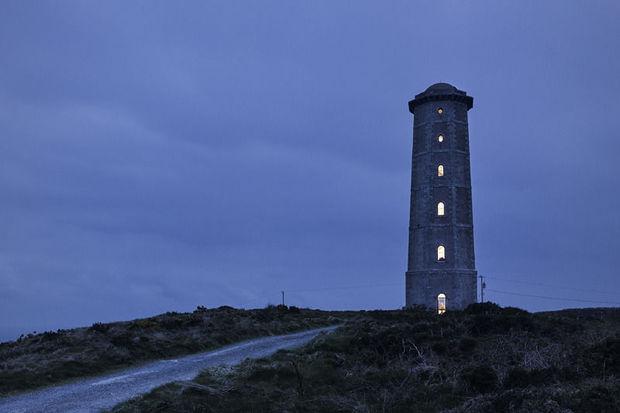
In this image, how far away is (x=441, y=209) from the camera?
159ft

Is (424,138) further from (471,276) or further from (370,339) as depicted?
(370,339)

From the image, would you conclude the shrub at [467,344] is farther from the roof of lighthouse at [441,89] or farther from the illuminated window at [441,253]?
the roof of lighthouse at [441,89]

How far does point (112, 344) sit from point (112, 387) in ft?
21.5

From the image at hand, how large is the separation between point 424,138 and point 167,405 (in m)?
41.3

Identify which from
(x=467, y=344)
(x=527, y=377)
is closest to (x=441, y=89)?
(x=467, y=344)

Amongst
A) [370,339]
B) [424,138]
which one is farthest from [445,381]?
[424,138]

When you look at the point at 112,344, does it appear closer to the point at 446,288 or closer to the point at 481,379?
the point at 481,379

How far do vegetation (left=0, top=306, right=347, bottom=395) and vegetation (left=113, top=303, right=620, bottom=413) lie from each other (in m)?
5.54

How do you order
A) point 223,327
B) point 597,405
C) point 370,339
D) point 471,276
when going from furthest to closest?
point 471,276, point 223,327, point 370,339, point 597,405

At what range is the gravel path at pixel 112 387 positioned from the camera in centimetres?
1409

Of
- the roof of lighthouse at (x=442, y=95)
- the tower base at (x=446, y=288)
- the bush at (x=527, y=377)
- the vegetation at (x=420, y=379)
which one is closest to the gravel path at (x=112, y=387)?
the vegetation at (x=420, y=379)

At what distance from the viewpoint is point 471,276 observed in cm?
4769

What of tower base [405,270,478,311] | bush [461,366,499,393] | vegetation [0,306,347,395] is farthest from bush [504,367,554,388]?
tower base [405,270,478,311]

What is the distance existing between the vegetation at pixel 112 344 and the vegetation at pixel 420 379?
5541 millimetres
